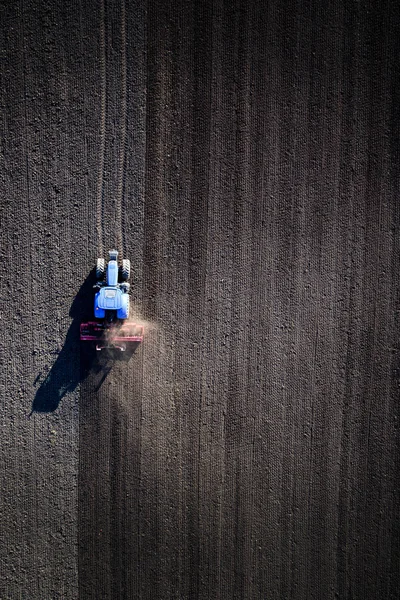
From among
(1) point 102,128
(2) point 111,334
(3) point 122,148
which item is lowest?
(2) point 111,334

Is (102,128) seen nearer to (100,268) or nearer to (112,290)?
(100,268)

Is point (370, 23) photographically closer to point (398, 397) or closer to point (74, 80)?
point (74, 80)

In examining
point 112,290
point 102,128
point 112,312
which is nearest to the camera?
point 112,290

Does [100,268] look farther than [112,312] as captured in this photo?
No

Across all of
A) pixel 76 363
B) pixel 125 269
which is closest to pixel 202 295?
pixel 125 269

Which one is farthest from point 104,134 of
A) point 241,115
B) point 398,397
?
point 398,397

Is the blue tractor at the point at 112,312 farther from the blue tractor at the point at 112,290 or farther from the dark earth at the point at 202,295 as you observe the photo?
the dark earth at the point at 202,295

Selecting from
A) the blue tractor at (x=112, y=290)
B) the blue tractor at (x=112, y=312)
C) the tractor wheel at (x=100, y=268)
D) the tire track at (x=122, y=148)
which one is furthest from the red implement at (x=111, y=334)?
the tire track at (x=122, y=148)
